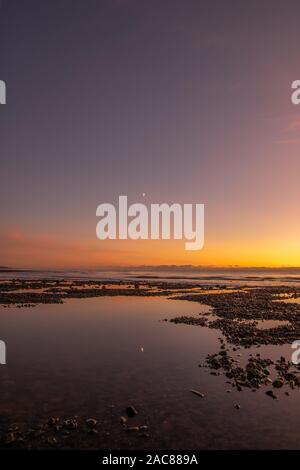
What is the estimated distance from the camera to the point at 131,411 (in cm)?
979

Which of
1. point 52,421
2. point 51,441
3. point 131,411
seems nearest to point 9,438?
point 51,441

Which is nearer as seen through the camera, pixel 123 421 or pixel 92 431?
pixel 92 431

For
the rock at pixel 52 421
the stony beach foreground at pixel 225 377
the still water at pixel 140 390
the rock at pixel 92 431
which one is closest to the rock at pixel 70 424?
the stony beach foreground at pixel 225 377

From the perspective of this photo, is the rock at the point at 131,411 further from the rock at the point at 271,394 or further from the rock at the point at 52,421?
the rock at the point at 271,394

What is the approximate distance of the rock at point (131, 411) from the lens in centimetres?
965

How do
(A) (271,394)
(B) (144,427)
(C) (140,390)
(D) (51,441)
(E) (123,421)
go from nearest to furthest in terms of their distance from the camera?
1. (D) (51,441)
2. (B) (144,427)
3. (E) (123,421)
4. (A) (271,394)
5. (C) (140,390)

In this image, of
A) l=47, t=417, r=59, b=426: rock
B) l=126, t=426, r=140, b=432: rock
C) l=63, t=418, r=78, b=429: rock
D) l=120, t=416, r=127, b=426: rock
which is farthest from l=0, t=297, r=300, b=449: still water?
l=63, t=418, r=78, b=429: rock

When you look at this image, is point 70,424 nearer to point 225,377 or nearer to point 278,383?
point 225,377

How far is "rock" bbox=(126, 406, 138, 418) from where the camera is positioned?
9.65 m

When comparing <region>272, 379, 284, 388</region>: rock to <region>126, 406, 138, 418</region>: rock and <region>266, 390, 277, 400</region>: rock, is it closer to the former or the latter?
<region>266, 390, 277, 400</region>: rock

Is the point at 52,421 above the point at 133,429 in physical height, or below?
above
